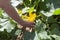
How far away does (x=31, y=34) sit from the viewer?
1.98 m

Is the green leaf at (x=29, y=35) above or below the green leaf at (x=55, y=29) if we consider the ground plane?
below

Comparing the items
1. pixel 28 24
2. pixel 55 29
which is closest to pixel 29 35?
pixel 28 24

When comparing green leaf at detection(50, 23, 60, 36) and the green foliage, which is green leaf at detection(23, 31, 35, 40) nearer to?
the green foliage

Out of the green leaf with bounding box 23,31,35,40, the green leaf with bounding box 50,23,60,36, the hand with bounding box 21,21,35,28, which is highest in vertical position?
the hand with bounding box 21,21,35,28

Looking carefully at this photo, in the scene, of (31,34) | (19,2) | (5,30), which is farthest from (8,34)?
(19,2)

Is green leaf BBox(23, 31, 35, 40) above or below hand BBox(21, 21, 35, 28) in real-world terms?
below

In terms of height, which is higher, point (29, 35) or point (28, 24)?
point (28, 24)

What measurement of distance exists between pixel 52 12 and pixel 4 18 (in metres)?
0.51

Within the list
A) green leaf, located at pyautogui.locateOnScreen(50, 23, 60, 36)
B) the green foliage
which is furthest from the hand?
green leaf, located at pyautogui.locateOnScreen(50, 23, 60, 36)

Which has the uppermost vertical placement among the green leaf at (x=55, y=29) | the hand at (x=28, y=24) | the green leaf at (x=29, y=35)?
the hand at (x=28, y=24)

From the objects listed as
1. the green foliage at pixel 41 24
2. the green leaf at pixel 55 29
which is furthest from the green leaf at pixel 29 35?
the green leaf at pixel 55 29

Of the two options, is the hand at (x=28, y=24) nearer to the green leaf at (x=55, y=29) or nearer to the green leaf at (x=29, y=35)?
the green leaf at (x=29, y=35)

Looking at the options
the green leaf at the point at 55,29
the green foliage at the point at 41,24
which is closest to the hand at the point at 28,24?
the green foliage at the point at 41,24

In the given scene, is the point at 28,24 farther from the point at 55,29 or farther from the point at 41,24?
the point at 55,29
